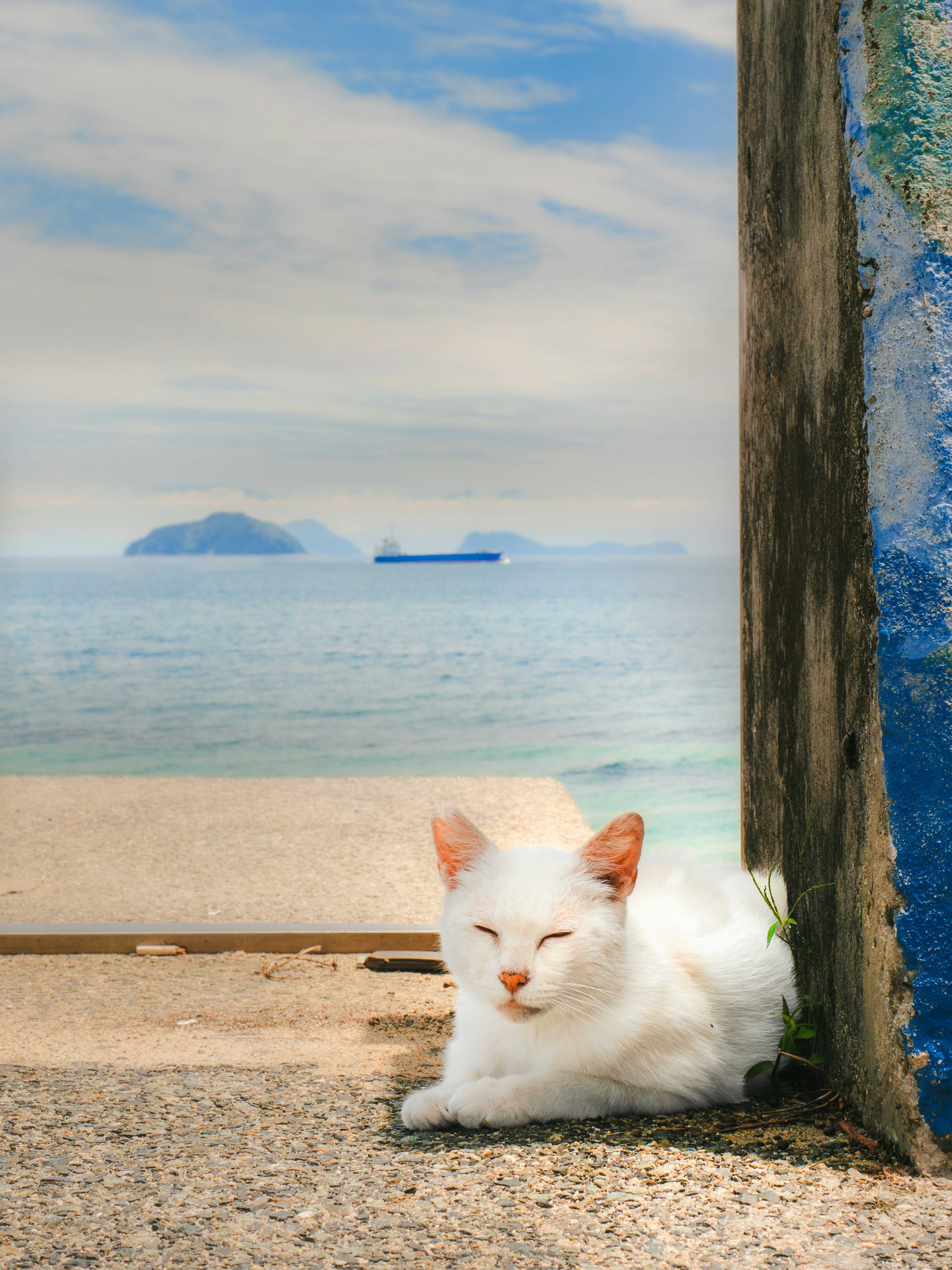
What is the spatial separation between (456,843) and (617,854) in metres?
0.33

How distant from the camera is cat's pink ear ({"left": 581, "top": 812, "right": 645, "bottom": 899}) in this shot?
6.17ft

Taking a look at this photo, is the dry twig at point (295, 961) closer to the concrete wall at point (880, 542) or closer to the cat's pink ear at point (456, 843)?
the cat's pink ear at point (456, 843)

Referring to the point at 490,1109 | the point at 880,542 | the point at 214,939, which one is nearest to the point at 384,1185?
the point at 490,1109

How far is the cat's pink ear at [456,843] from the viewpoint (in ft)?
6.53

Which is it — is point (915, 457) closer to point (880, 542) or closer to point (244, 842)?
point (880, 542)

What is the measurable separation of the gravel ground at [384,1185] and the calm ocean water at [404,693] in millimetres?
1618

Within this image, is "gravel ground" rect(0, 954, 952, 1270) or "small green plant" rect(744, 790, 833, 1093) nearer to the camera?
"gravel ground" rect(0, 954, 952, 1270)

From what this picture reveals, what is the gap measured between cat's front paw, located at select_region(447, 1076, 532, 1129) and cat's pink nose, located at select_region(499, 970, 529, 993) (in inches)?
10.0

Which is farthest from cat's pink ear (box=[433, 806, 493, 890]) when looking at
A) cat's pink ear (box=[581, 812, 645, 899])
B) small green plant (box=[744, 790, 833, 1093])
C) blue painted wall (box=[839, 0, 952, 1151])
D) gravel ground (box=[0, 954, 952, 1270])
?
blue painted wall (box=[839, 0, 952, 1151])

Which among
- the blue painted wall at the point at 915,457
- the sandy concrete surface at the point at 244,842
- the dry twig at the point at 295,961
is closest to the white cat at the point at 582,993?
the blue painted wall at the point at 915,457

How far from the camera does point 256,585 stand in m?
66.6

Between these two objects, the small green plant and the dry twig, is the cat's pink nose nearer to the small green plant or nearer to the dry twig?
the small green plant

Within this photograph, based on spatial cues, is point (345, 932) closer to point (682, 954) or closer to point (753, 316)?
point (682, 954)

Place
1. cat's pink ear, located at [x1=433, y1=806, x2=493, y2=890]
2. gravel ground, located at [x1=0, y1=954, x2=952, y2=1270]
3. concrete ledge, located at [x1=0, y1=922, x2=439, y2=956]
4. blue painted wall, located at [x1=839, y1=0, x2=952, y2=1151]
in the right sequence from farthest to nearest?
concrete ledge, located at [x1=0, y1=922, x2=439, y2=956]
cat's pink ear, located at [x1=433, y1=806, x2=493, y2=890]
blue painted wall, located at [x1=839, y1=0, x2=952, y2=1151]
gravel ground, located at [x1=0, y1=954, x2=952, y2=1270]
